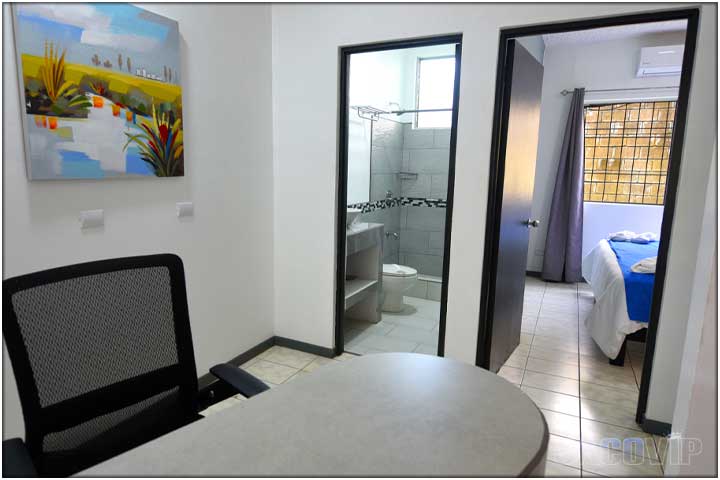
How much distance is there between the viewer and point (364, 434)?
93 centimetres

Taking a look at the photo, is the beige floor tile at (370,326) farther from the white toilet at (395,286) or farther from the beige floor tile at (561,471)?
the beige floor tile at (561,471)

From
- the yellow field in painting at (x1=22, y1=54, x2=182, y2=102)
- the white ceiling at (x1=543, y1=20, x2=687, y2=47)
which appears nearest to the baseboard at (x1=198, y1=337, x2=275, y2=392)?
the yellow field in painting at (x1=22, y1=54, x2=182, y2=102)

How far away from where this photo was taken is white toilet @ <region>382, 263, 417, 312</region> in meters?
4.04

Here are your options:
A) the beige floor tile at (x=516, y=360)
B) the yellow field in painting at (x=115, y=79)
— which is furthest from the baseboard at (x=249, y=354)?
the beige floor tile at (x=516, y=360)

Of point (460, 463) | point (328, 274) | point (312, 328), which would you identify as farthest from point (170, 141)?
point (460, 463)

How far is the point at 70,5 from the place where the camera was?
175cm

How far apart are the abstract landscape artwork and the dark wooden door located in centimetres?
182

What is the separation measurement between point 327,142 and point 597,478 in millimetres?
2283

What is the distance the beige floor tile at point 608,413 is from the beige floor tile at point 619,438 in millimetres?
48

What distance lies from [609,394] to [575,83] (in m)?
3.93

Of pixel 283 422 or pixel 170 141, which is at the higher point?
pixel 170 141

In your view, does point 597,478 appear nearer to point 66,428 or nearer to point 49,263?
point 66,428

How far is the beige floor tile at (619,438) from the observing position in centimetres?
215

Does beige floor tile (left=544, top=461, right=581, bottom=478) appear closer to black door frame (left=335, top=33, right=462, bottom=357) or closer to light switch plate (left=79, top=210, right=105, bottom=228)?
black door frame (left=335, top=33, right=462, bottom=357)
